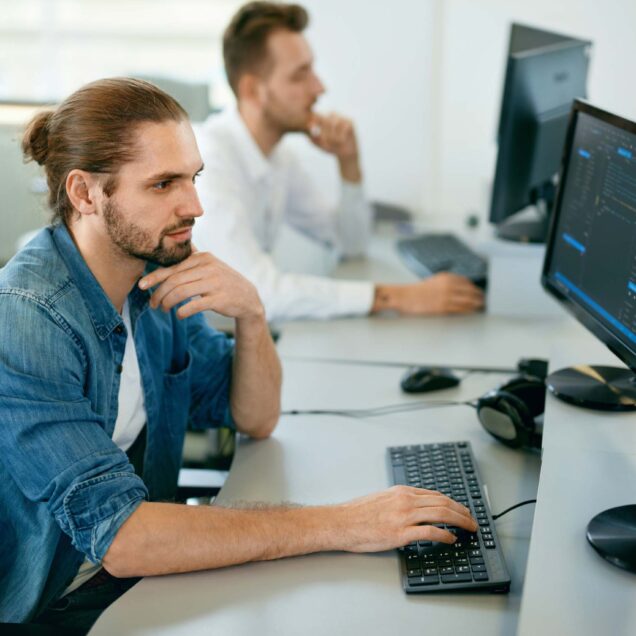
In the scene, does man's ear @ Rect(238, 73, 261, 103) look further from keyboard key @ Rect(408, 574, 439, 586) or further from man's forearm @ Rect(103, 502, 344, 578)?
keyboard key @ Rect(408, 574, 439, 586)

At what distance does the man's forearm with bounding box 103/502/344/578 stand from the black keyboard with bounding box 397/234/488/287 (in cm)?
126

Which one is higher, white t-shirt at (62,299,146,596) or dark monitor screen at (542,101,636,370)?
dark monitor screen at (542,101,636,370)

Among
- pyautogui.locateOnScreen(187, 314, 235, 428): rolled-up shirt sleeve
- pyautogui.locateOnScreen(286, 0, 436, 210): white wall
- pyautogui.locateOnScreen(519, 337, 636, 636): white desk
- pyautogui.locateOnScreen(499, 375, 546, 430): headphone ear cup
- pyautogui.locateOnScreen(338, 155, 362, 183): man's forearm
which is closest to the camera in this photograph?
pyautogui.locateOnScreen(519, 337, 636, 636): white desk

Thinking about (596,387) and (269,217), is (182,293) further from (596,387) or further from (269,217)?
(269,217)

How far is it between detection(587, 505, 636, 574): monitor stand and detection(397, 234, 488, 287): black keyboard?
1.28 m

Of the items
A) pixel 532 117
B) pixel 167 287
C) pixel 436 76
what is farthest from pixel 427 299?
pixel 436 76

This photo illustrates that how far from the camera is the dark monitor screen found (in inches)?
51.3

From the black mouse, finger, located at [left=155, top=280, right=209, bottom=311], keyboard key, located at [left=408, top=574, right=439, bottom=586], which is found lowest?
the black mouse

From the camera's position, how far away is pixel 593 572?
97cm

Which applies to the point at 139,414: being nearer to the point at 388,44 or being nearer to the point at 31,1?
the point at 388,44

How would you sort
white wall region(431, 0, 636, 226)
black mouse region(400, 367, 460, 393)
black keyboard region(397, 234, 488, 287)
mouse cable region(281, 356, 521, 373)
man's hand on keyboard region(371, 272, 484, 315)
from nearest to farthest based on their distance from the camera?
1. black mouse region(400, 367, 460, 393)
2. mouse cable region(281, 356, 521, 373)
3. man's hand on keyboard region(371, 272, 484, 315)
4. black keyboard region(397, 234, 488, 287)
5. white wall region(431, 0, 636, 226)

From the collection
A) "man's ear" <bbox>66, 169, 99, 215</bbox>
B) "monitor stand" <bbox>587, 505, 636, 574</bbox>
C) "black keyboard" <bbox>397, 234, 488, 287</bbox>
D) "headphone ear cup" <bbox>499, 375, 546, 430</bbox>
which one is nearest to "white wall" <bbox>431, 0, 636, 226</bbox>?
"black keyboard" <bbox>397, 234, 488, 287</bbox>

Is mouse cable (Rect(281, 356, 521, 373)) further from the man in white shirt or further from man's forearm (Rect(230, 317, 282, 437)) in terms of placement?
man's forearm (Rect(230, 317, 282, 437))

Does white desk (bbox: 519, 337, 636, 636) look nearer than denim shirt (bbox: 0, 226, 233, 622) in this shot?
Yes
